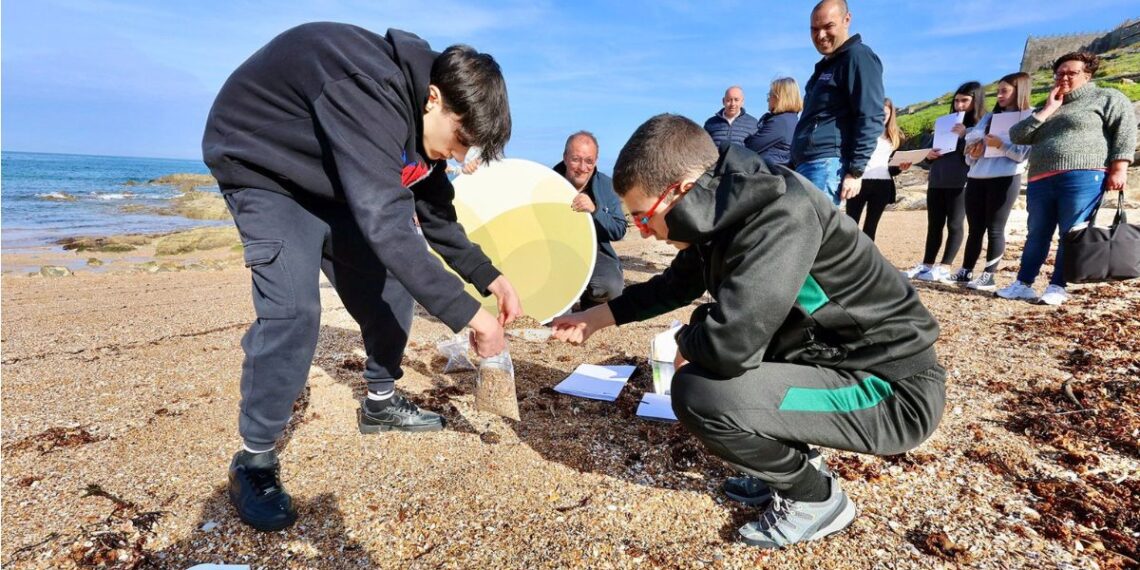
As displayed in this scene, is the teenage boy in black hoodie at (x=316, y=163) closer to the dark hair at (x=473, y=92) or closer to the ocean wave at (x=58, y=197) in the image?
the dark hair at (x=473, y=92)

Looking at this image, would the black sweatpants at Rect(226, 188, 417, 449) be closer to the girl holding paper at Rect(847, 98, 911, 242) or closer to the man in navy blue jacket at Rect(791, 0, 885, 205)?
the man in navy blue jacket at Rect(791, 0, 885, 205)

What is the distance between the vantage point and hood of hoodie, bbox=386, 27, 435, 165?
Result: 6.90ft

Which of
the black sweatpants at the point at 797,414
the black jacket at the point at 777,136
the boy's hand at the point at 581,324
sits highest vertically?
the black jacket at the point at 777,136

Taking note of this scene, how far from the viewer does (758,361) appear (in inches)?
76.2

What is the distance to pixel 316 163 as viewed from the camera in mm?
2172

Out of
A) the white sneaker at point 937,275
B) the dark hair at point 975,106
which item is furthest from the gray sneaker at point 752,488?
the dark hair at point 975,106

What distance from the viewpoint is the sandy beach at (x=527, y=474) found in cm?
201

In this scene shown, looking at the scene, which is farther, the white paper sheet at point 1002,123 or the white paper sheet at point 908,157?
the white paper sheet at point 908,157

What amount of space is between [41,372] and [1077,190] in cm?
789

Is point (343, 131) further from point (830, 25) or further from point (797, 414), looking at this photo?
point (830, 25)

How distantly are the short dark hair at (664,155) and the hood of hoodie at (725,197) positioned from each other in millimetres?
74

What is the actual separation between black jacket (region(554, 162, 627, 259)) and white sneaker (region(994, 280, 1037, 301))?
3564 mm

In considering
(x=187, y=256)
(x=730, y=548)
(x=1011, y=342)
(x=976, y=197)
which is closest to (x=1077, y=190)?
(x=976, y=197)

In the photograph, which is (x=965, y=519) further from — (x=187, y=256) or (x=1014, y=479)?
(x=187, y=256)
